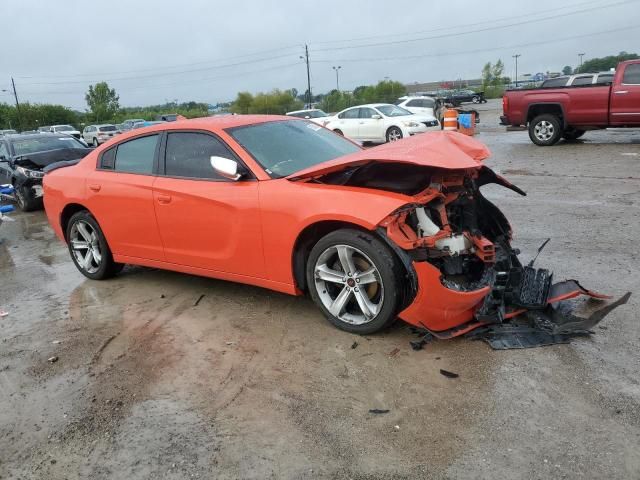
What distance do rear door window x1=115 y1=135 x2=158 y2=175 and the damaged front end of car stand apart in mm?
2516

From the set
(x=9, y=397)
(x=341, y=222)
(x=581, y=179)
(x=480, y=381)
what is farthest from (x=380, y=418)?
(x=581, y=179)

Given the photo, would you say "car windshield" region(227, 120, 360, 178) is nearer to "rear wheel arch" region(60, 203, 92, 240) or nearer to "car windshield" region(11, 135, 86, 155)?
"rear wheel arch" region(60, 203, 92, 240)

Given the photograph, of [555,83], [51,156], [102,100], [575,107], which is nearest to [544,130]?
[575,107]

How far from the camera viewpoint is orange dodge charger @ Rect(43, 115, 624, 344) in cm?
368

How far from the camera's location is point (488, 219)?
446 cm

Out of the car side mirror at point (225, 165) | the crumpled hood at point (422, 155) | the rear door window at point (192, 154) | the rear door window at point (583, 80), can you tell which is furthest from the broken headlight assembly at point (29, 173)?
the rear door window at point (583, 80)

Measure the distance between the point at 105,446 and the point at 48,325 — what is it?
A: 2.18 metres

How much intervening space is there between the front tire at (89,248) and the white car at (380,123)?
47.7ft

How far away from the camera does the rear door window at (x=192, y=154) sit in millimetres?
4578

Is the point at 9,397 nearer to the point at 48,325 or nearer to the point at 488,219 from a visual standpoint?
the point at 48,325

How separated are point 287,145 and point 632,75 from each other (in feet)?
38.8

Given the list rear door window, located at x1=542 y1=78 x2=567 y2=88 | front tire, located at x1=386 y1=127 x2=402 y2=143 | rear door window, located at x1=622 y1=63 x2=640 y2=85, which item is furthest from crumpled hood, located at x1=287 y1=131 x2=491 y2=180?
front tire, located at x1=386 y1=127 x2=402 y2=143

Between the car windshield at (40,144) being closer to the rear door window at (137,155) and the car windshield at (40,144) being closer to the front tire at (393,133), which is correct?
the rear door window at (137,155)

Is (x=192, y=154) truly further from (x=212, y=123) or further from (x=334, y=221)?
(x=334, y=221)
